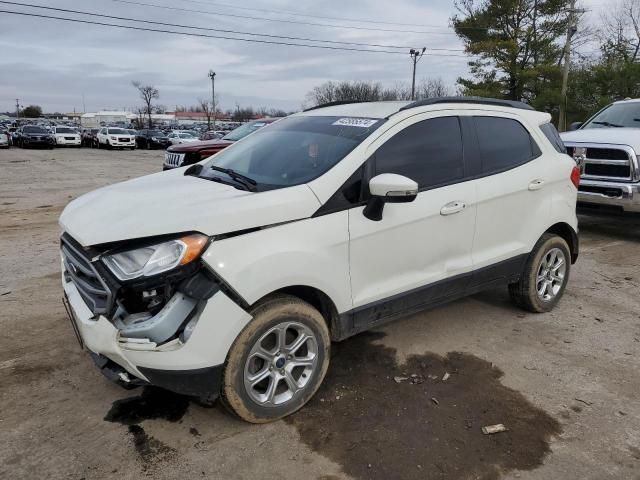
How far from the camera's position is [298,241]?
290 cm

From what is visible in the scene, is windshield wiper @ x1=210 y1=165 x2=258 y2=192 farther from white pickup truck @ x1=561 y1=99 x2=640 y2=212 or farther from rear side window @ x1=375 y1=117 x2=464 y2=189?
white pickup truck @ x1=561 y1=99 x2=640 y2=212

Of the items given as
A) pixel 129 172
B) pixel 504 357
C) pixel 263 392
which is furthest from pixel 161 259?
pixel 129 172

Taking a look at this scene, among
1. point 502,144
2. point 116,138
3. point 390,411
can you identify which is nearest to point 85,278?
point 390,411

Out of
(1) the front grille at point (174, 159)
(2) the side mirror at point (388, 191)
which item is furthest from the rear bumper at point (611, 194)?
(1) the front grille at point (174, 159)

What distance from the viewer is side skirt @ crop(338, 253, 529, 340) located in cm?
332

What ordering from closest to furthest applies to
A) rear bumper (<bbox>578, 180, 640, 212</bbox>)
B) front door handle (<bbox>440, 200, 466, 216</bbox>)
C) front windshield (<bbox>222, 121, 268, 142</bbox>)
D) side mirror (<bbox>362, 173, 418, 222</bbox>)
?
side mirror (<bbox>362, 173, 418, 222</bbox>), front door handle (<bbox>440, 200, 466, 216</bbox>), rear bumper (<bbox>578, 180, 640, 212</bbox>), front windshield (<bbox>222, 121, 268, 142</bbox>)

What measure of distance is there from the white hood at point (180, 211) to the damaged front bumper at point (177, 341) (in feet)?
1.22

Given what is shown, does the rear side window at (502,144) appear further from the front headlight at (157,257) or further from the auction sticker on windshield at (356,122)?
the front headlight at (157,257)

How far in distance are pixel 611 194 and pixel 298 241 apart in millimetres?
6290

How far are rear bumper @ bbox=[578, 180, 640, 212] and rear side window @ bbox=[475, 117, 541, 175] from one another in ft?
12.0

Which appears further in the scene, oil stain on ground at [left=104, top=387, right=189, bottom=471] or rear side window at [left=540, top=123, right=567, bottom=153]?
rear side window at [left=540, top=123, right=567, bottom=153]

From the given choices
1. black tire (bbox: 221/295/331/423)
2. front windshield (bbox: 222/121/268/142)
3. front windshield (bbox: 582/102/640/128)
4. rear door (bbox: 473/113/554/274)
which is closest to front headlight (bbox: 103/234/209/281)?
black tire (bbox: 221/295/331/423)

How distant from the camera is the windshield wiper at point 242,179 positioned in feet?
10.5

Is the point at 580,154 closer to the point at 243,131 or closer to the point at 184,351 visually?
the point at 243,131
